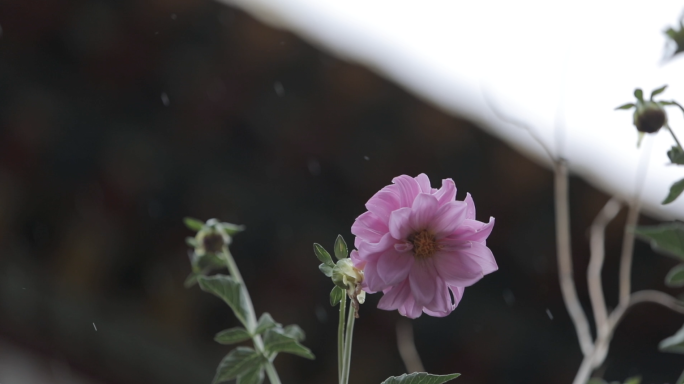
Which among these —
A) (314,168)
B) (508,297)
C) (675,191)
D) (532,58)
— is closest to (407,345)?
(508,297)

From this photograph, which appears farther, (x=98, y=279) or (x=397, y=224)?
(x=98, y=279)

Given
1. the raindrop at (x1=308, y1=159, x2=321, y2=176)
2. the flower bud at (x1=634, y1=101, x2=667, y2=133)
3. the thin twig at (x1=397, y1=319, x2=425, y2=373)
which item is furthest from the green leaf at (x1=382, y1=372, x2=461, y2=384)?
the raindrop at (x1=308, y1=159, x2=321, y2=176)

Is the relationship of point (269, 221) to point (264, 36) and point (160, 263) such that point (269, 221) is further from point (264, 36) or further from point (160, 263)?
point (264, 36)

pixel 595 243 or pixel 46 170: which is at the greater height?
pixel 46 170

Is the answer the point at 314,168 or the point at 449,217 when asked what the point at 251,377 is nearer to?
the point at 449,217

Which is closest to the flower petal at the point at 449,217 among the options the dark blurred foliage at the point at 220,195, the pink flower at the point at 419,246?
the pink flower at the point at 419,246

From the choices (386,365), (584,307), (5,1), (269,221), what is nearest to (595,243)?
(584,307)

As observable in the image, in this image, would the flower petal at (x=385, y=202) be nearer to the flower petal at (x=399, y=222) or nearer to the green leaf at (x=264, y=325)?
the flower petal at (x=399, y=222)
